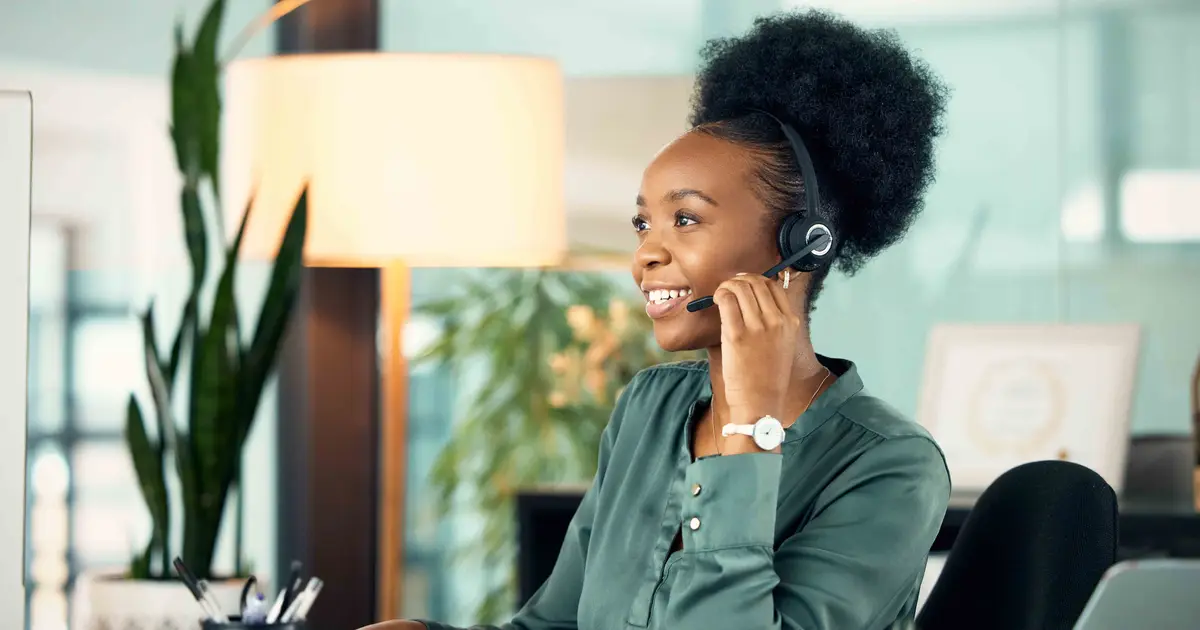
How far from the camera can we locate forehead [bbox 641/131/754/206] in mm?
1340

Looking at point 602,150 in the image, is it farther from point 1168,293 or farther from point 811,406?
point 811,406

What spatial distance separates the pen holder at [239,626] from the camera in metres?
1.60

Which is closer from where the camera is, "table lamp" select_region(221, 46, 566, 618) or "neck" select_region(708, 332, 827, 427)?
"neck" select_region(708, 332, 827, 427)

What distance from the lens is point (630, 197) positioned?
2939 mm

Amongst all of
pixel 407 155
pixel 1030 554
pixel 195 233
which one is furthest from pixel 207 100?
pixel 1030 554

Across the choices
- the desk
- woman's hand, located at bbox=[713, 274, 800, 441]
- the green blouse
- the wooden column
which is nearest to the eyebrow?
woman's hand, located at bbox=[713, 274, 800, 441]

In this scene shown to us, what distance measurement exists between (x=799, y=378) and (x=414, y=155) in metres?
1.23

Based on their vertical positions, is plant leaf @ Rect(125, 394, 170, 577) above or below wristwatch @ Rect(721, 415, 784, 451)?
below

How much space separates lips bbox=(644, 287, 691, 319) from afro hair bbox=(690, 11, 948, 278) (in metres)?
0.12

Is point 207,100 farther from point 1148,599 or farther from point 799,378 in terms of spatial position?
point 1148,599

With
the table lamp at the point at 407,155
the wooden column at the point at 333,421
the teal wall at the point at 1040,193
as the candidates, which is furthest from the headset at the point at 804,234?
the wooden column at the point at 333,421

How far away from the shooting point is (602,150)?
295cm

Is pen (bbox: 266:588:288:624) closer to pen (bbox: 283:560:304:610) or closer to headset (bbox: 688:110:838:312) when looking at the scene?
pen (bbox: 283:560:304:610)

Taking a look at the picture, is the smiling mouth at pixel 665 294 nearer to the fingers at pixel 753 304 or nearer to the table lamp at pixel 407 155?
the fingers at pixel 753 304
